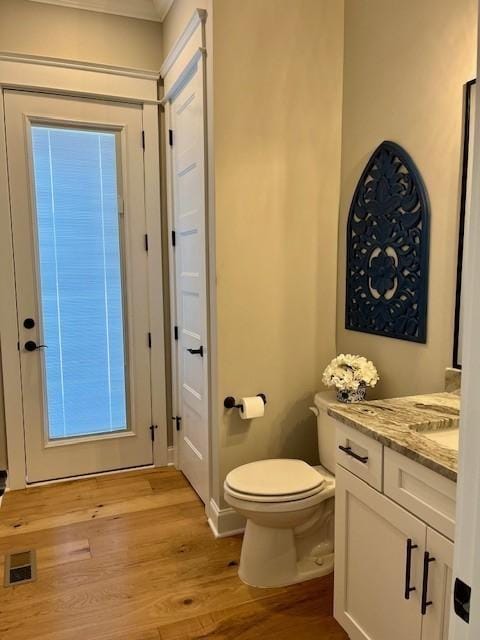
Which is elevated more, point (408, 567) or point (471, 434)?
point (471, 434)

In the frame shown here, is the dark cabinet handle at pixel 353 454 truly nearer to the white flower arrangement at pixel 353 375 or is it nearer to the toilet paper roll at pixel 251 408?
the white flower arrangement at pixel 353 375

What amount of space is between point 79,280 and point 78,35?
1.50 metres

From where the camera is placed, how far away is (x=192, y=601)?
2.02 metres

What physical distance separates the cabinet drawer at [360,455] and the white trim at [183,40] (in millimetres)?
2037

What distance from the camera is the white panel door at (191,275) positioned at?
8.34 feet

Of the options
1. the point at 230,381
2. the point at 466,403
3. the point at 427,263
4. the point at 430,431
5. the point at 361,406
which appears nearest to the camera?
the point at 466,403

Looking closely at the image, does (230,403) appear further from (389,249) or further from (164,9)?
(164,9)

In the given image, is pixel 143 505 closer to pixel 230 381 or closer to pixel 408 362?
pixel 230 381

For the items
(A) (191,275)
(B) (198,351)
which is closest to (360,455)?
(B) (198,351)

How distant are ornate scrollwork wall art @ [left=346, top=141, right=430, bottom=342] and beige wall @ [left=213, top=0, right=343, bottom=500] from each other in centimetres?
20

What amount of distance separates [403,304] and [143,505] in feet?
6.24

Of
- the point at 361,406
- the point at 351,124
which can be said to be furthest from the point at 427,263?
the point at 351,124

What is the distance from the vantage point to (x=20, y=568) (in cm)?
224

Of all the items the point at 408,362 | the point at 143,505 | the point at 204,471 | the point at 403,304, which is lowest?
the point at 143,505
